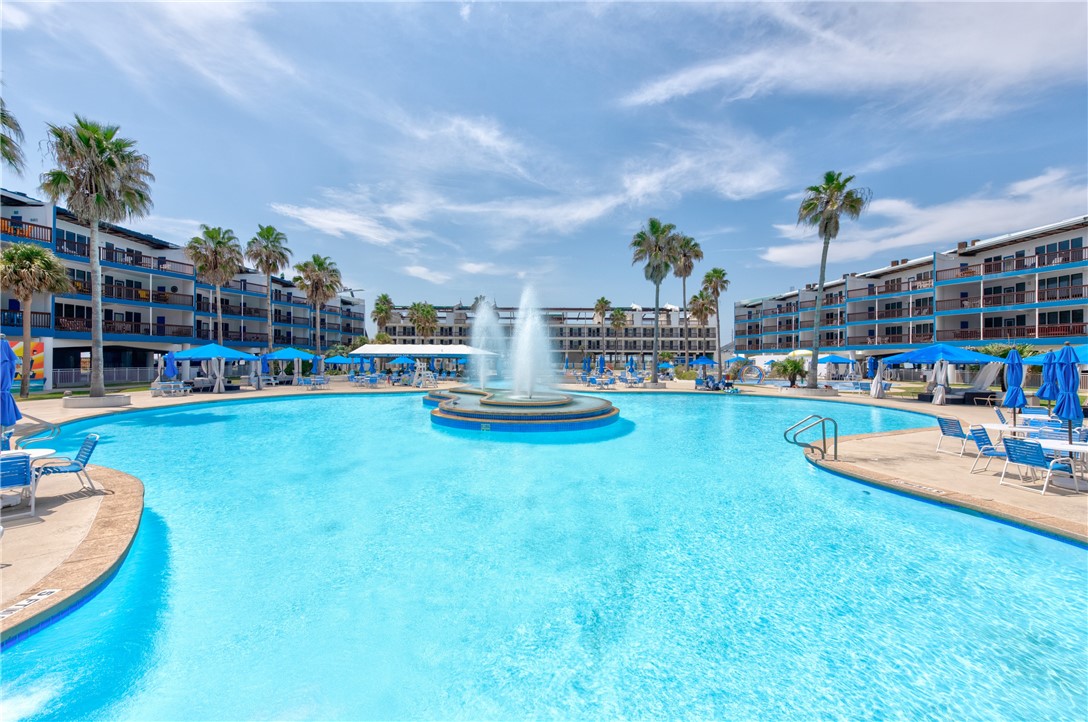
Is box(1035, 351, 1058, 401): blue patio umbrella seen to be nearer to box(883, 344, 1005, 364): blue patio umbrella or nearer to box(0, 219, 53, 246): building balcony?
box(883, 344, 1005, 364): blue patio umbrella

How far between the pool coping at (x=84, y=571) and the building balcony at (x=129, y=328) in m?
33.7

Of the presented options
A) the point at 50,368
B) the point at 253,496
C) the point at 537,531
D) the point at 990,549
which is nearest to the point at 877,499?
the point at 990,549

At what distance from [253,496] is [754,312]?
274 ft

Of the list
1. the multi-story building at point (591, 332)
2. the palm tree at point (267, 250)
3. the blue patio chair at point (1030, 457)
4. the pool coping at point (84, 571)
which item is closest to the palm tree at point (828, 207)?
the blue patio chair at point (1030, 457)

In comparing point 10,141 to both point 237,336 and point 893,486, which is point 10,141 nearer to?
point 893,486

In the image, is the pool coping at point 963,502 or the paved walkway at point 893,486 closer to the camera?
the paved walkway at point 893,486

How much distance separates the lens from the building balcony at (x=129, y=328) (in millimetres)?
30266

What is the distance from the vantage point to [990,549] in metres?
6.82

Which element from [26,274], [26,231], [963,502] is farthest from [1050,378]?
[26,231]

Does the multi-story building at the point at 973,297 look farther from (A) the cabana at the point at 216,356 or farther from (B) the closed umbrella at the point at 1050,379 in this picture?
(A) the cabana at the point at 216,356

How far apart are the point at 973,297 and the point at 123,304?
74186 millimetres

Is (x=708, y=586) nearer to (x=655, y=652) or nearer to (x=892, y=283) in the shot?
(x=655, y=652)

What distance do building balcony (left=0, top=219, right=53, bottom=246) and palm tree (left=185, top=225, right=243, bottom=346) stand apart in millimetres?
8337

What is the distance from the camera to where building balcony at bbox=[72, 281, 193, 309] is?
1271 inches
